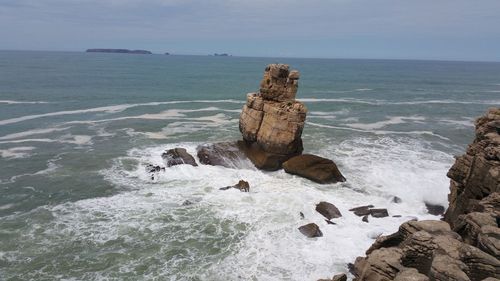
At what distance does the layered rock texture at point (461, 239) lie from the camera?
1222 cm

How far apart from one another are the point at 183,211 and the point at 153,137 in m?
20.5

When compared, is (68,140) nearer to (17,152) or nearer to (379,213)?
(17,152)

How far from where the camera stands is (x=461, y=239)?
1486 centimetres

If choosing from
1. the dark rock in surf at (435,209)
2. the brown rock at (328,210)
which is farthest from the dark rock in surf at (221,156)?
the dark rock in surf at (435,209)

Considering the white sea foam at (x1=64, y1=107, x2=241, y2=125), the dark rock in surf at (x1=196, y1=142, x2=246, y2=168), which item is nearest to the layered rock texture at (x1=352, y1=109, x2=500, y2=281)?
the dark rock in surf at (x1=196, y1=142, x2=246, y2=168)

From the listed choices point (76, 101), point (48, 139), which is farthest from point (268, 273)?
point (76, 101)

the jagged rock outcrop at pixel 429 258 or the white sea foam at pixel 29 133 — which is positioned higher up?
the jagged rock outcrop at pixel 429 258

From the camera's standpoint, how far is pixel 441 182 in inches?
Result: 1171

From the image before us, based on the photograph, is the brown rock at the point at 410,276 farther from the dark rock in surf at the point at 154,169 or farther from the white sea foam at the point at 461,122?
the white sea foam at the point at 461,122

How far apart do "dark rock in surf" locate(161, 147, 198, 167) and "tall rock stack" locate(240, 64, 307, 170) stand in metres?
4.81

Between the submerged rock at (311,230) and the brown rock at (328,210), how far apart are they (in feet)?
6.86

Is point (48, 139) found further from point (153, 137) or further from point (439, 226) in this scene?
point (439, 226)

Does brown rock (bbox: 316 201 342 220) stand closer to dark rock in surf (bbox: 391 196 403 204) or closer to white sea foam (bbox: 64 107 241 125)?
dark rock in surf (bbox: 391 196 403 204)

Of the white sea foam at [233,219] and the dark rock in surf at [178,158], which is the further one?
the dark rock in surf at [178,158]
